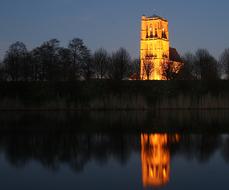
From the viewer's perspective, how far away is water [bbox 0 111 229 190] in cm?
1411

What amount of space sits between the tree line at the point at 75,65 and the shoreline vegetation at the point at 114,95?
29.5 ft

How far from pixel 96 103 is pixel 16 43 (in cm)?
2750

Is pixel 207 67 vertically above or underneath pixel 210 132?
above

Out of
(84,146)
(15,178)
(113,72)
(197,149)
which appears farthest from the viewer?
(113,72)

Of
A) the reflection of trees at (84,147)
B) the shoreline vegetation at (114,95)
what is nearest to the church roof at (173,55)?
the shoreline vegetation at (114,95)

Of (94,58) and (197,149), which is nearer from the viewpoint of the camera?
(197,149)

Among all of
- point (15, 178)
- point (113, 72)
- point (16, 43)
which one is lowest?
point (15, 178)

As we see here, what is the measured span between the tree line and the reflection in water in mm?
39490

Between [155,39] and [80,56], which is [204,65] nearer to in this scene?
[80,56]

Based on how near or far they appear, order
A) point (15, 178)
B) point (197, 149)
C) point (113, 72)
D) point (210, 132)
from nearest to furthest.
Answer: point (15, 178) < point (197, 149) < point (210, 132) < point (113, 72)

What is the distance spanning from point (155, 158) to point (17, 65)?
5164cm

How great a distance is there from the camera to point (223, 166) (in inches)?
642

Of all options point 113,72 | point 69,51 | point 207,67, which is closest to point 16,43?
point 69,51

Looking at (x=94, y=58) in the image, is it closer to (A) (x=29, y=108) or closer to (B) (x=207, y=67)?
(B) (x=207, y=67)
